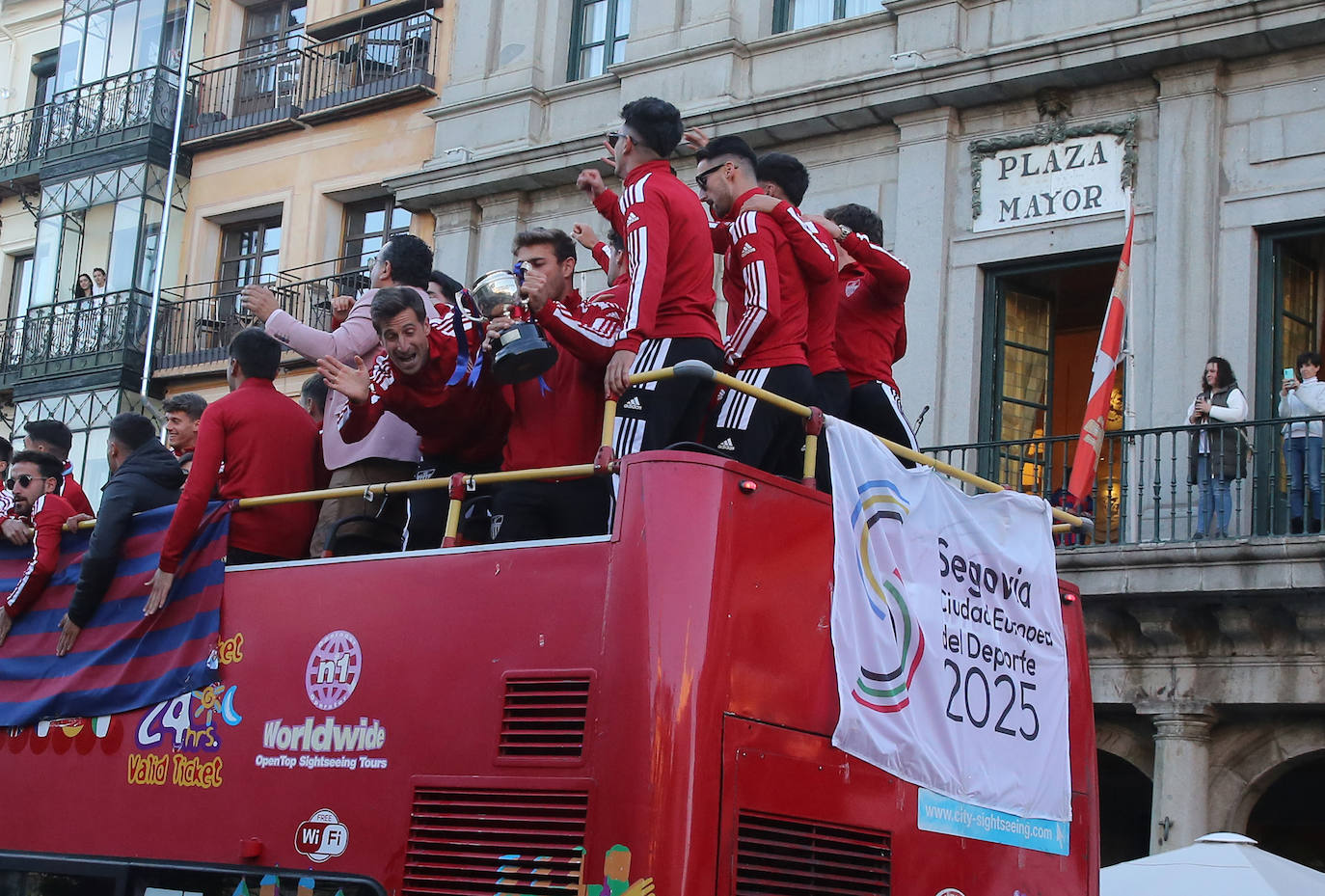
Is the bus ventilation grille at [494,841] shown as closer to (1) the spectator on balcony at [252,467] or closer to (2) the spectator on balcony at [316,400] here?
(1) the spectator on balcony at [252,467]

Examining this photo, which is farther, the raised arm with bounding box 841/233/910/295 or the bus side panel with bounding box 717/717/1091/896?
the raised arm with bounding box 841/233/910/295

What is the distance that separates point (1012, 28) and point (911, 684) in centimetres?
1320

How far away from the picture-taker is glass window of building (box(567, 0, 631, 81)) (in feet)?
73.3

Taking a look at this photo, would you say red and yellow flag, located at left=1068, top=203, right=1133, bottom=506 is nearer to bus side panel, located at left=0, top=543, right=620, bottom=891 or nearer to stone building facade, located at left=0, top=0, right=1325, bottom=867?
stone building facade, located at left=0, top=0, right=1325, bottom=867

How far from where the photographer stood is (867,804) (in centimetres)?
645

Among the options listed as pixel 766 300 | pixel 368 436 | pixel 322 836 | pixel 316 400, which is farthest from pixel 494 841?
pixel 316 400

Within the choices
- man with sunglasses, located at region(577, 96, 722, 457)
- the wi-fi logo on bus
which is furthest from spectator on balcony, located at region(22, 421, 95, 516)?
man with sunglasses, located at region(577, 96, 722, 457)

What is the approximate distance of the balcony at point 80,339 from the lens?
2592 centimetres

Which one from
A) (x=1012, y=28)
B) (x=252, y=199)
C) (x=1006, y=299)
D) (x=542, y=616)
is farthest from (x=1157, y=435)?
(x=252, y=199)

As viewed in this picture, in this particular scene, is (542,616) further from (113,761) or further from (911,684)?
(113,761)

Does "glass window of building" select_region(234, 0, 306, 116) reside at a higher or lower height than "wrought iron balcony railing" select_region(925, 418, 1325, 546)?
higher

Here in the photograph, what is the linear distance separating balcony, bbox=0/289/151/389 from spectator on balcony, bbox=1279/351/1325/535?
644 inches

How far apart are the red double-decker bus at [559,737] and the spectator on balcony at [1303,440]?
29.8 feet

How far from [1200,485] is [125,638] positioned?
10.9 meters
